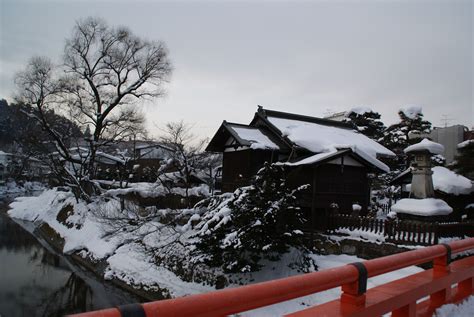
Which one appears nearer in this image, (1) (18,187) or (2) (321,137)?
(2) (321,137)

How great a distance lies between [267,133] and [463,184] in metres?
9.21

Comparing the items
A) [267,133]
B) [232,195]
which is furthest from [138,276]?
[267,133]

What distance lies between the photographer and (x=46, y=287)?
1315cm

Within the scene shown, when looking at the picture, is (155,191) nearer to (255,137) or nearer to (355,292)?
(255,137)

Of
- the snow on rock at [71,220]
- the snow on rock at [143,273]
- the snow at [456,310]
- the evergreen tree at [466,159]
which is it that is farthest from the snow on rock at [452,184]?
the snow on rock at [71,220]

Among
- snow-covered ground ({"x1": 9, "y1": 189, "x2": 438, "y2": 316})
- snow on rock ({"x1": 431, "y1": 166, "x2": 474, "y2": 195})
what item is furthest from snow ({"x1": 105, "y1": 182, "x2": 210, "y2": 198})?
snow on rock ({"x1": 431, "y1": 166, "x2": 474, "y2": 195})

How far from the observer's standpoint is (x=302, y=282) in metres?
1.93

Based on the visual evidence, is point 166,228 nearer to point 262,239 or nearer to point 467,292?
point 262,239

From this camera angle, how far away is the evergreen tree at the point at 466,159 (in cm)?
→ 1432

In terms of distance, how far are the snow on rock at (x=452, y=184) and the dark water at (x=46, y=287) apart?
13280mm

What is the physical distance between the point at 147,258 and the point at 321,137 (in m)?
10.2

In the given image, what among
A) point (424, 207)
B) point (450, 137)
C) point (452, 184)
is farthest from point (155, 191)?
point (450, 137)

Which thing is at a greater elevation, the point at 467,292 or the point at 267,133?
the point at 267,133

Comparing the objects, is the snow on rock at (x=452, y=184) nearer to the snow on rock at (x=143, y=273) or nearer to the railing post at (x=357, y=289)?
the snow on rock at (x=143, y=273)
